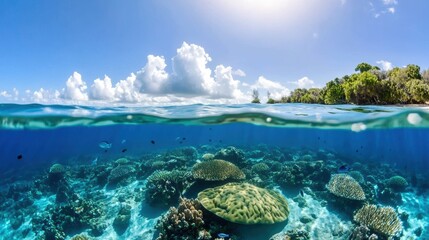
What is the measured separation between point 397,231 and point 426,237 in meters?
1.97

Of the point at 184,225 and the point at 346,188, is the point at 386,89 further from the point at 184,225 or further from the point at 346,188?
the point at 184,225

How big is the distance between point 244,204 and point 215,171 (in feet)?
10.3

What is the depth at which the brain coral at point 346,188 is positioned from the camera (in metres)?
11.5

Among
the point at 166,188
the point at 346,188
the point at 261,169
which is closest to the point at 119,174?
the point at 166,188

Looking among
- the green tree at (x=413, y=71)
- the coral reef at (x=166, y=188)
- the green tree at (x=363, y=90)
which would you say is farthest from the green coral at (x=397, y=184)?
the green tree at (x=413, y=71)

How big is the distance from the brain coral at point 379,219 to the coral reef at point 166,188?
741 cm

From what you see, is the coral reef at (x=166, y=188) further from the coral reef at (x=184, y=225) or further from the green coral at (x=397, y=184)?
the green coral at (x=397, y=184)

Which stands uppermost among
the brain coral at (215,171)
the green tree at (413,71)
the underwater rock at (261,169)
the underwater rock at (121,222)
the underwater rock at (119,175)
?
the green tree at (413,71)

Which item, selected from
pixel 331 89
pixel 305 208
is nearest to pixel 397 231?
pixel 305 208

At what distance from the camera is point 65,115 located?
21.6 metres

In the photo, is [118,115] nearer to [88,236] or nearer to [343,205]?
[88,236]

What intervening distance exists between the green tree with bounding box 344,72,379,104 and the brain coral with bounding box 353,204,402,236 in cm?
1903

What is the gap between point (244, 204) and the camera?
9234mm

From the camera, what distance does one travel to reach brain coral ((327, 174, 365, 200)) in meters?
11.5
